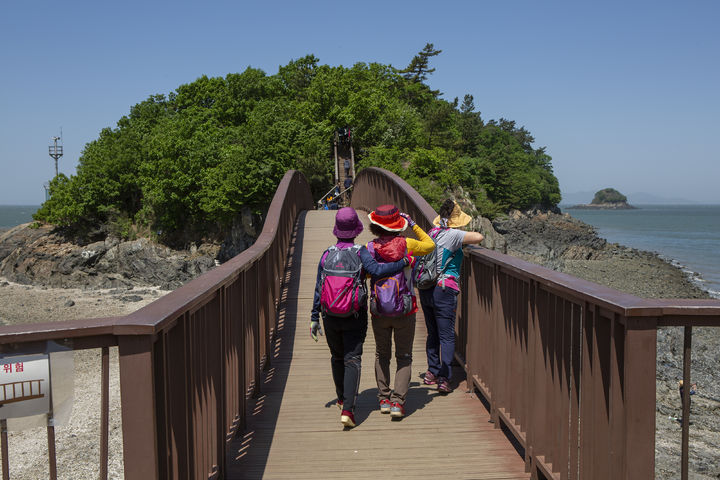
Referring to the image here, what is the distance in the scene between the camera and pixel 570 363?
3.04 metres

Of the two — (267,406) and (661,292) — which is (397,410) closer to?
(267,406)

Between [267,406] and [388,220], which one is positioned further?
[267,406]

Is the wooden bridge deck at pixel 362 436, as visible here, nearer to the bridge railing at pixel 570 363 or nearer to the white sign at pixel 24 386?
the bridge railing at pixel 570 363

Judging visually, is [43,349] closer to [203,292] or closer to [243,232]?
[203,292]

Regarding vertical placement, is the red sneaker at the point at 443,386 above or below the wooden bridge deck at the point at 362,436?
above

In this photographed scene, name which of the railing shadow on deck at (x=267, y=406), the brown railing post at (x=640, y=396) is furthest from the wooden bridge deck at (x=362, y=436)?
the brown railing post at (x=640, y=396)

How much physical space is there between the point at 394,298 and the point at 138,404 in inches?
107

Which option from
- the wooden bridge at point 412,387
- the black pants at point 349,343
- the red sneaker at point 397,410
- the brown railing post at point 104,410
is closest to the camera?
the brown railing post at point 104,410

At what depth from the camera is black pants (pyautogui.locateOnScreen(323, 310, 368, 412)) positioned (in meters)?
4.59

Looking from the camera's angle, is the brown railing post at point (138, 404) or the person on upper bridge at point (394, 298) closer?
the brown railing post at point (138, 404)

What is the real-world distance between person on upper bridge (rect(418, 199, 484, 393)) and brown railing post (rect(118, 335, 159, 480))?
3453mm

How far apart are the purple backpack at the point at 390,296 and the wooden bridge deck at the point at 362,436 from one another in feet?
3.06

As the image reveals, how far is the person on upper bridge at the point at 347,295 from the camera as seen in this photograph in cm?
447

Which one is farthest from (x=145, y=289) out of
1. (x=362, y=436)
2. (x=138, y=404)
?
(x=138, y=404)
